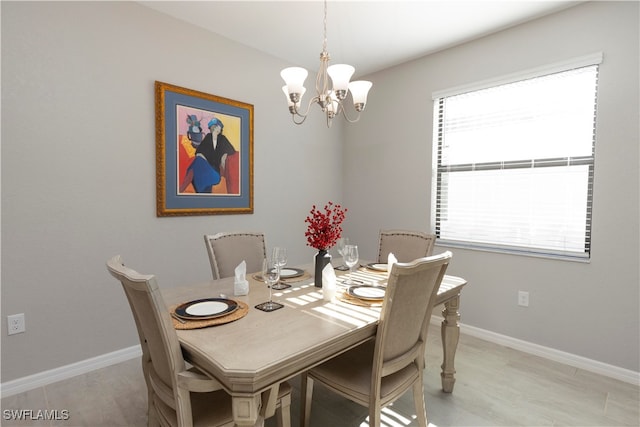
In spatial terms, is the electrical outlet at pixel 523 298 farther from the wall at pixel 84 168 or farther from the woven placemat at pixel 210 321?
the wall at pixel 84 168

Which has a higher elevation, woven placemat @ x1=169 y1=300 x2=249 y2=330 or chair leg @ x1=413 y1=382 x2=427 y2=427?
woven placemat @ x1=169 y1=300 x2=249 y2=330

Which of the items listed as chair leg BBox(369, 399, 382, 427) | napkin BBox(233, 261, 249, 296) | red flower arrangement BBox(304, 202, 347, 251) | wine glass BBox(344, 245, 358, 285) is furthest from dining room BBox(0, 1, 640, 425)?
napkin BBox(233, 261, 249, 296)

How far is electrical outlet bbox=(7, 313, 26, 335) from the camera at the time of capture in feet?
6.83

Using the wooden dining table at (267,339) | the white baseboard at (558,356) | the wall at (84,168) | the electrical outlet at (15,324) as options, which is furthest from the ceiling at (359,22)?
the white baseboard at (558,356)

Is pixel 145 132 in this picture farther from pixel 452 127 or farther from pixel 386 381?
pixel 452 127

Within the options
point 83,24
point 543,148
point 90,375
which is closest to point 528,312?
point 543,148

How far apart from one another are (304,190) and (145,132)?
5.56 feet

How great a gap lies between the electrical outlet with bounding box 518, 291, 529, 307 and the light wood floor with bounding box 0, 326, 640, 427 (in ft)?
1.52

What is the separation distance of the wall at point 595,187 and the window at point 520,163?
0.10 m

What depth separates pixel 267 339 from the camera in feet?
3.97

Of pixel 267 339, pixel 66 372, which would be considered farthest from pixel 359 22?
pixel 66 372

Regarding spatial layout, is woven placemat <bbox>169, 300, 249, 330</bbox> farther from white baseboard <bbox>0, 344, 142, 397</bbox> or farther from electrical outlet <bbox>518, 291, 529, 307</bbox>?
electrical outlet <bbox>518, 291, 529, 307</bbox>

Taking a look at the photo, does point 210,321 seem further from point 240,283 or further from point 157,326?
point 240,283

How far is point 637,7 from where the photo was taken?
2.23 m
